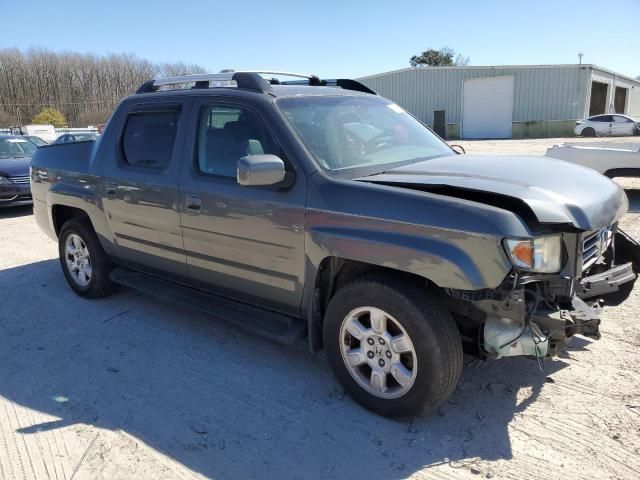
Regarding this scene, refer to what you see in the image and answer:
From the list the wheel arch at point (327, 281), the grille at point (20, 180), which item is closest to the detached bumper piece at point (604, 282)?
the wheel arch at point (327, 281)

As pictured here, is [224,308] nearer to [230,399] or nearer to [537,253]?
[230,399]

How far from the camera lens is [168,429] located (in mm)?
3053

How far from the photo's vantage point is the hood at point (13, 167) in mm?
10141

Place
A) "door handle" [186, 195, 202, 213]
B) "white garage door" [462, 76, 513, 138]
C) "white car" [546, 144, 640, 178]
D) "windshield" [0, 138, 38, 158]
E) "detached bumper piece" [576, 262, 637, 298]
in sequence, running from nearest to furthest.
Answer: "detached bumper piece" [576, 262, 637, 298] < "door handle" [186, 195, 202, 213] < "white car" [546, 144, 640, 178] < "windshield" [0, 138, 38, 158] < "white garage door" [462, 76, 513, 138]

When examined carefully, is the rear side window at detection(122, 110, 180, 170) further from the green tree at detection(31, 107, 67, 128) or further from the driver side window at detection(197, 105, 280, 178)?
the green tree at detection(31, 107, 67, 128)

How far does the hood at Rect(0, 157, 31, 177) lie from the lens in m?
10.1

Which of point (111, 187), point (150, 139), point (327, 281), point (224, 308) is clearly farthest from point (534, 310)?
point (111, 187)

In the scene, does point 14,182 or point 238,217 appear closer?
point 238,217

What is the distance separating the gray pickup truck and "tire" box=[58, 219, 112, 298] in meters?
0.49

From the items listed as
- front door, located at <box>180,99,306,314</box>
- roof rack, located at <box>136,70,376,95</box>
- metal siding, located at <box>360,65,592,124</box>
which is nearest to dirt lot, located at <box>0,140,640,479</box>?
front door, located at <box>180,99,306,314</box>

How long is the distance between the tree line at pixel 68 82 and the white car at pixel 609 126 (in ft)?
117

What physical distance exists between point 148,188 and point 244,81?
117cm

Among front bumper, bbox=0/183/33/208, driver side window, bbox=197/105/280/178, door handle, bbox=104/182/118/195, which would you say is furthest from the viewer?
front bumper, bbox=0/183/33/208

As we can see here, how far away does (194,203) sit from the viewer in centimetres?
378
